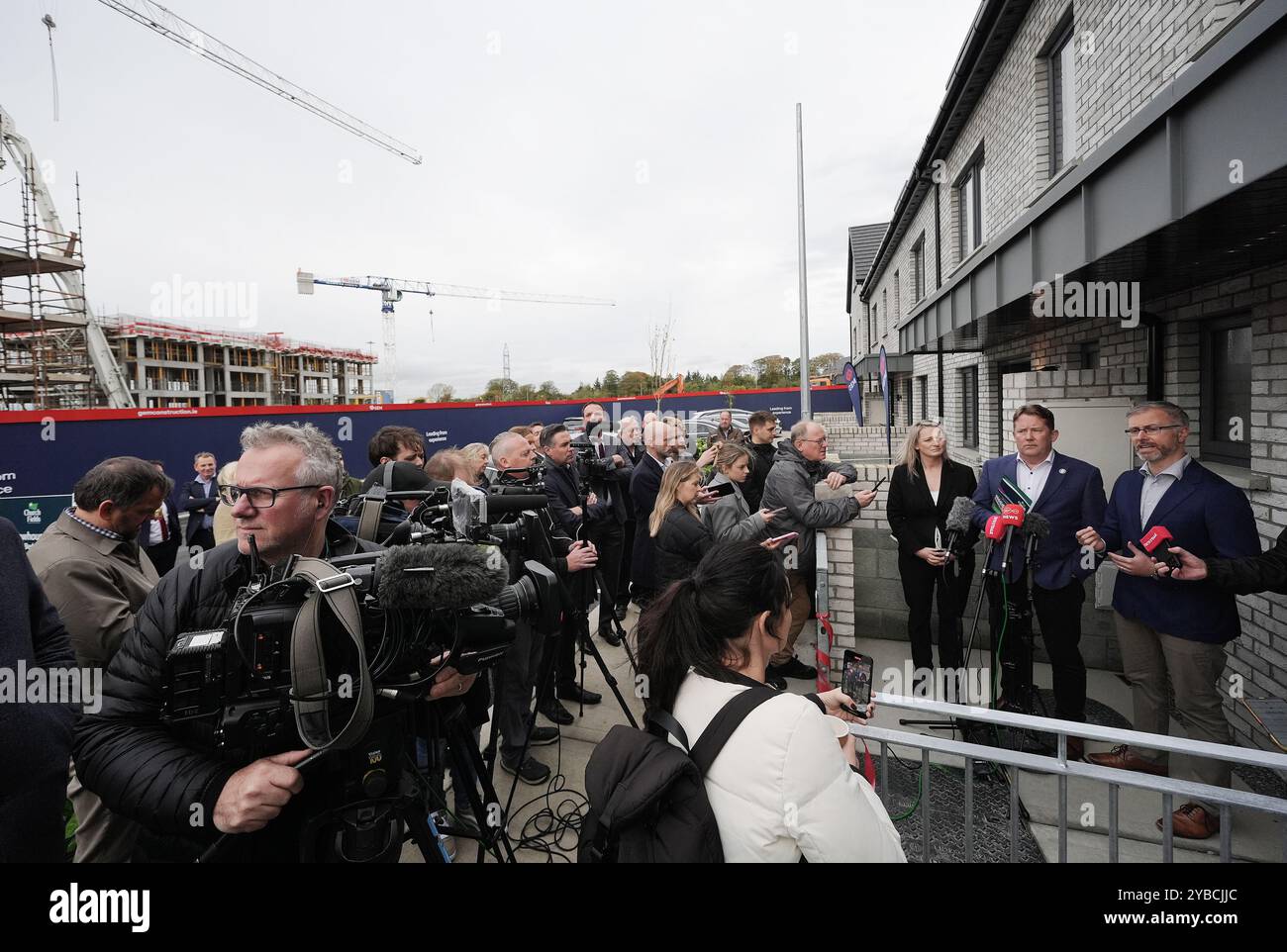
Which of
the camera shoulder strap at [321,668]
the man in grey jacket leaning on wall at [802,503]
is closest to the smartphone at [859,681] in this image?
the camera shoulder strap at [321,668]

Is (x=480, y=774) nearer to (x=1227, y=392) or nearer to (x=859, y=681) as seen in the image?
(x=859, y=681)

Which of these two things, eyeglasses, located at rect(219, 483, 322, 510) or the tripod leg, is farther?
the tripod leg

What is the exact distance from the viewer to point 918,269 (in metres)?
16.6

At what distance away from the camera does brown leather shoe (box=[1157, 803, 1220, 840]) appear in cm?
297

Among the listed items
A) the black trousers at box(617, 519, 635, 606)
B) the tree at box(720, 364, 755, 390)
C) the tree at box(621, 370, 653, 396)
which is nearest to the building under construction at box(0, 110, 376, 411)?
the black trousers at box(617, 519, 635, 606)

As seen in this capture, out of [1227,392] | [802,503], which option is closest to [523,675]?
[802,503]

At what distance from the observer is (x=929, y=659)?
4.51 m

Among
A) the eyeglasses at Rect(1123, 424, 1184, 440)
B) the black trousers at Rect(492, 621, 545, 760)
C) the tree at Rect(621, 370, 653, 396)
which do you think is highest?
the tree at Rect(621, 370, 653, 396)

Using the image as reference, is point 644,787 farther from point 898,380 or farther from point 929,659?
point 898,380

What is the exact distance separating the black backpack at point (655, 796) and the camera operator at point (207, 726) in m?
0.59

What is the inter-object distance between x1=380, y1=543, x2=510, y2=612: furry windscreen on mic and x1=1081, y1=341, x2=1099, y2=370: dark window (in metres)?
7.06

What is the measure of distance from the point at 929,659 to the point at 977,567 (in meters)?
1.20

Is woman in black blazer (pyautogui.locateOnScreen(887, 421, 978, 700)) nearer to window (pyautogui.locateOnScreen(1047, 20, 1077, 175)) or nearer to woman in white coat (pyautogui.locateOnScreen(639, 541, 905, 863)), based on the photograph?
woman in white coat (pyautogui.locateOnScreen(639, 541, 905, 863))

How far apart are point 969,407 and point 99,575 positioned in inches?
484
